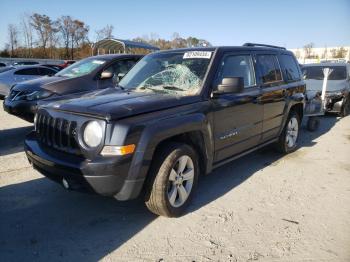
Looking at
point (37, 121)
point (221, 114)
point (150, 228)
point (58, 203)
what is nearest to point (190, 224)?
point (150, 228)

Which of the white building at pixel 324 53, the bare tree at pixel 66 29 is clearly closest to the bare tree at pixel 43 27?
the bare tree at pixel 66 29

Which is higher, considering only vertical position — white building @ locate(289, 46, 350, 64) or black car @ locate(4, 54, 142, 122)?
white building @ locate(289, 46, 350, 64)

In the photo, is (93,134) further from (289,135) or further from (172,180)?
(289,135)

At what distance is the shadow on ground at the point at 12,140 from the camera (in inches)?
243

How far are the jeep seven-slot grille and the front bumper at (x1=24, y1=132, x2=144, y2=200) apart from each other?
87 millimetres

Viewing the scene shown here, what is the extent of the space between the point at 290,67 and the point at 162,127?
3.84 meters

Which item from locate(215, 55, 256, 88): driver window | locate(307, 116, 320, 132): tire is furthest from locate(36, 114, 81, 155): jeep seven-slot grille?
locate(307, 116, 320, 132): tire

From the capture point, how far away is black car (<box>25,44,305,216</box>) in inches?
120

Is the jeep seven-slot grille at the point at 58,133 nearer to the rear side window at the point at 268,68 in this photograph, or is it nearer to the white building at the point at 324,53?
the rear side window at the point at 268,68

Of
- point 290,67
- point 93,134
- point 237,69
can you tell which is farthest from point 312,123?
point 93,134

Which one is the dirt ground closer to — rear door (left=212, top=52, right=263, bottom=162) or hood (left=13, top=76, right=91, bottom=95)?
rear door (left=212, top=52, right=263, bottom=162)

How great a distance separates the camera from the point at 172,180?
3539 millimetres

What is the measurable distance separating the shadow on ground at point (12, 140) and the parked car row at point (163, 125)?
8.27 feet

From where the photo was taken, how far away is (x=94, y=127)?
3.10 m
